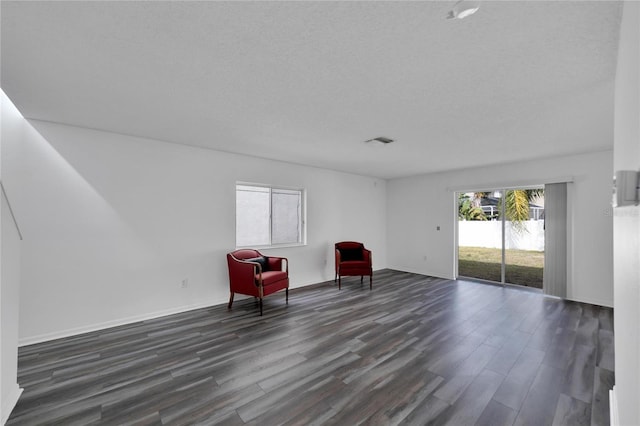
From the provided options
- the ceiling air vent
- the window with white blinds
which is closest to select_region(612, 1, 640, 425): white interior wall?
the ceiling air vent

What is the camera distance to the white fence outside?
5.37m

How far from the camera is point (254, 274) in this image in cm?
384

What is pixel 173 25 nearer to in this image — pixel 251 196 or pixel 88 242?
pixel 88 242

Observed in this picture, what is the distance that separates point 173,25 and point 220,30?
0.27 metres

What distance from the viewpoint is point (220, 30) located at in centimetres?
163

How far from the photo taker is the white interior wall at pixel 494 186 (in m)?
4.24

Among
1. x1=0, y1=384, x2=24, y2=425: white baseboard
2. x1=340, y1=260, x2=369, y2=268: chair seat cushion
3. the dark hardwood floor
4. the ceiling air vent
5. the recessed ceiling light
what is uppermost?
the recessed ceiling light

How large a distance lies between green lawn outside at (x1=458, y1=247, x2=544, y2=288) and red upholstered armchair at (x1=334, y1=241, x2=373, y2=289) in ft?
7.94

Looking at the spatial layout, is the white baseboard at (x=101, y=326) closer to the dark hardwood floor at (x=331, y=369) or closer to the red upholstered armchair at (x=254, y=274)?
the dark hardwood floor at (x=331, y=369)

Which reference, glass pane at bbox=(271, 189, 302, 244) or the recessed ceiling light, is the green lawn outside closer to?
glass pane at bbox=(271, 189, 302, 244)

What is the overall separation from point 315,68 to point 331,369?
8.32ft

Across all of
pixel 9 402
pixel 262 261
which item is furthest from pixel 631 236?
pixel 262 261

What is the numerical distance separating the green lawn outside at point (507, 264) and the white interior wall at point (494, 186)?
0.76m

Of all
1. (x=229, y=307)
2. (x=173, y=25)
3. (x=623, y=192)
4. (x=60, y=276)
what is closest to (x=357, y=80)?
(x=173, y=25)
